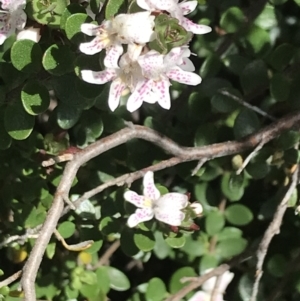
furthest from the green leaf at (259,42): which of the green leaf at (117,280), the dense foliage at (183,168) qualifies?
the green leaf at (117,280)

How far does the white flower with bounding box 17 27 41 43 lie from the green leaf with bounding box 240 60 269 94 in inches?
13.7

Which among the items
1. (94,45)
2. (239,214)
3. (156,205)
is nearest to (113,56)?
(94,45)

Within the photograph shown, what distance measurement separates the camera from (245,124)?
0.96 m

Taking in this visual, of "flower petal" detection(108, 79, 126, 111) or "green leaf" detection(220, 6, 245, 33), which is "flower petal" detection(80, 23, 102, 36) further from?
"green leaf" detection(220, 6, 245, 33)

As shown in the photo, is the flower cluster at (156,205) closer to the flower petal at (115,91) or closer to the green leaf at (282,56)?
the flower petal at (115,91)

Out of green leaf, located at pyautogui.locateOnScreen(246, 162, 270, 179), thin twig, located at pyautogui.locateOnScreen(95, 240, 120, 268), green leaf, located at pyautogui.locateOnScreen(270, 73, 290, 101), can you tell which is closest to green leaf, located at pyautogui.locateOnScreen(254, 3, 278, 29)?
green leaf, located at pyautogui.locateOnScreen(270, 73, 290, 101)

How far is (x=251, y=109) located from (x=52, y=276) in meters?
0.43

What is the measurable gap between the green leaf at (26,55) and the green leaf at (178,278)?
439 millimetres

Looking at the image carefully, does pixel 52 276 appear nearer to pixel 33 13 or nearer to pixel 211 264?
pixel 211 264

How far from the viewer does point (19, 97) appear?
0.85 meters

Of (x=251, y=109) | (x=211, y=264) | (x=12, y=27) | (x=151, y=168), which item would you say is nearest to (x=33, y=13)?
(x=12, y=27)

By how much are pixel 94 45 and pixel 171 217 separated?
27 centimetres

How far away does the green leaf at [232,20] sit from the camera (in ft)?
3.24

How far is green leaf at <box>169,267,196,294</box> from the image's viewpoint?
102 cm
